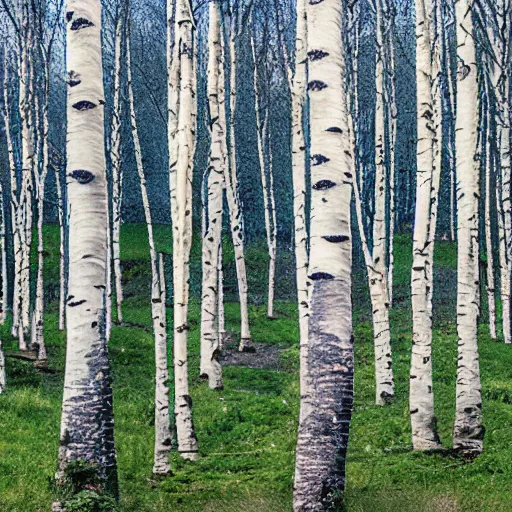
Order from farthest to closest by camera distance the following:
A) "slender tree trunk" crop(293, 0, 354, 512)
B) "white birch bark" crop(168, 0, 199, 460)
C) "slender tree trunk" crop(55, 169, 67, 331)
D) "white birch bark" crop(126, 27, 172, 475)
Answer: "slender tree trunk" crop(55, 169, 67, 331), "white birch bark" crop(168, 0, 199, 460), "white birch bark" crop(126, 27, 172, 475), "slender tree trunk" crop(293, 0, 354, 512)

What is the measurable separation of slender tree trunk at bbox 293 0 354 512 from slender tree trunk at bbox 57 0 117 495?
1.70m

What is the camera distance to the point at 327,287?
5387 mm

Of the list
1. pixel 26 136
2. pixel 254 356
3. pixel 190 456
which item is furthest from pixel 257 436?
pixel 26 136

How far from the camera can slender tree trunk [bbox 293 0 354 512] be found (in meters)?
5.14

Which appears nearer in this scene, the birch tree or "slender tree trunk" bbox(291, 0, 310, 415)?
the birch tree

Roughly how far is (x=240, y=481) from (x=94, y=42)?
190 inches

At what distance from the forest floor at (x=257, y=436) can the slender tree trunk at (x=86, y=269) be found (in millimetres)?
650

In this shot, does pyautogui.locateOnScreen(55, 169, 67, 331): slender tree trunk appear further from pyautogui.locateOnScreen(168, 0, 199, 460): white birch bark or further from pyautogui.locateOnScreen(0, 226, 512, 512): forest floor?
pyautogui.locateOnScreen(168, 0, 199, 460): white birch bark

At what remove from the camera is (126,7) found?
59.9 ft

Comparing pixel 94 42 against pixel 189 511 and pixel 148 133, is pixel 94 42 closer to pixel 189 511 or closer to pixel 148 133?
pixel 189 511

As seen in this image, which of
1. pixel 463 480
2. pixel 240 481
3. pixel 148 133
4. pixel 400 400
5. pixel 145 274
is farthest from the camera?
pixel 148 133

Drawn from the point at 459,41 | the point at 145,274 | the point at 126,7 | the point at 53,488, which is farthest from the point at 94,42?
the point at 145,274

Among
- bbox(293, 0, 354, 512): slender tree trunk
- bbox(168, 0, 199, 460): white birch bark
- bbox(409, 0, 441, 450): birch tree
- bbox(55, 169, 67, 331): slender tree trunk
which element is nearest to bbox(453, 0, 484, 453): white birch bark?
bbox(409, 0, 441, 450): birch tree

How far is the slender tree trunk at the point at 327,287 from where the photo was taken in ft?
16.9
